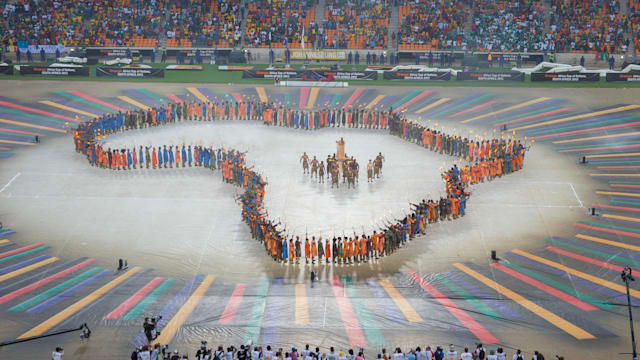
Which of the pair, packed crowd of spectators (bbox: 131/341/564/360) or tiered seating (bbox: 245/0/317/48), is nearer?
packed crowd of spectators (bbox: 131/341/564/360)

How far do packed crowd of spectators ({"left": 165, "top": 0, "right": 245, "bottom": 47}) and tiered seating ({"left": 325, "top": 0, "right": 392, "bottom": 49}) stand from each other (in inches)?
307

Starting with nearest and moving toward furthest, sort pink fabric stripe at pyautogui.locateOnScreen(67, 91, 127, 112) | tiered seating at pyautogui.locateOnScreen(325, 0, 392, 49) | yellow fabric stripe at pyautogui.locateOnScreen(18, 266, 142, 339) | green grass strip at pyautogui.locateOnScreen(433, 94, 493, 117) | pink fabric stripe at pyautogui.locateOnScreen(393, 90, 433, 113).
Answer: yellow fabric stripe at pyautogui.locateOnScreen(18, 266, 142, 339)
green grass strip at pyautogui.locateOnScreen(433, 94, 493, 117)
pink fabric stripe at pyautogui.locateOnScreen(67, 91, 127, 112)
pink fabric stripe at pyautogui.locateOnScreen(393, 90, 433, 113)
tiered seating at pyautogui.locateOnScreen(325, 0, 392, 49)

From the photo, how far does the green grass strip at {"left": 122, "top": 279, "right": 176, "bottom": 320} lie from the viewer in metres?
23.9

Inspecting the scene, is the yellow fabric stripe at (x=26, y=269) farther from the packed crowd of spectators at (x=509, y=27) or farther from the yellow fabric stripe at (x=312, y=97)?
the packed crowd of spectators at (x=509, y=27)

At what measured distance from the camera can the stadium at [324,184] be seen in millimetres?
23406

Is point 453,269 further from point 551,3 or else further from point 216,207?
point 551,3

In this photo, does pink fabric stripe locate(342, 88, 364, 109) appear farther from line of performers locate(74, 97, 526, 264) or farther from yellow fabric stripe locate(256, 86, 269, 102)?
yellow fabric stripe locate(256, 86, 269, 102)

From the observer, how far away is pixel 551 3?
2502 inches

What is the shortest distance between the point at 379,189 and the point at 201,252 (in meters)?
9.55

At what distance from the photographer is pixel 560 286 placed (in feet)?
84.4

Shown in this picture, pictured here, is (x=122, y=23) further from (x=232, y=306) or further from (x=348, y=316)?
(x=348, y=316)

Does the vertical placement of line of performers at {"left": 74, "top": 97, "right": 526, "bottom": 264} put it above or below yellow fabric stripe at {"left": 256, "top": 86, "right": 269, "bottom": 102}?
below

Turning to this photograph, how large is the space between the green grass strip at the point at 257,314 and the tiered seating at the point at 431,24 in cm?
3995

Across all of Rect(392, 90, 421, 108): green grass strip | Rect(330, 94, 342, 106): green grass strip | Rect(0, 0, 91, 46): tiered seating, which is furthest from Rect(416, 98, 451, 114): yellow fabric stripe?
Rect(0, 0, 91, 46): tiered seating
